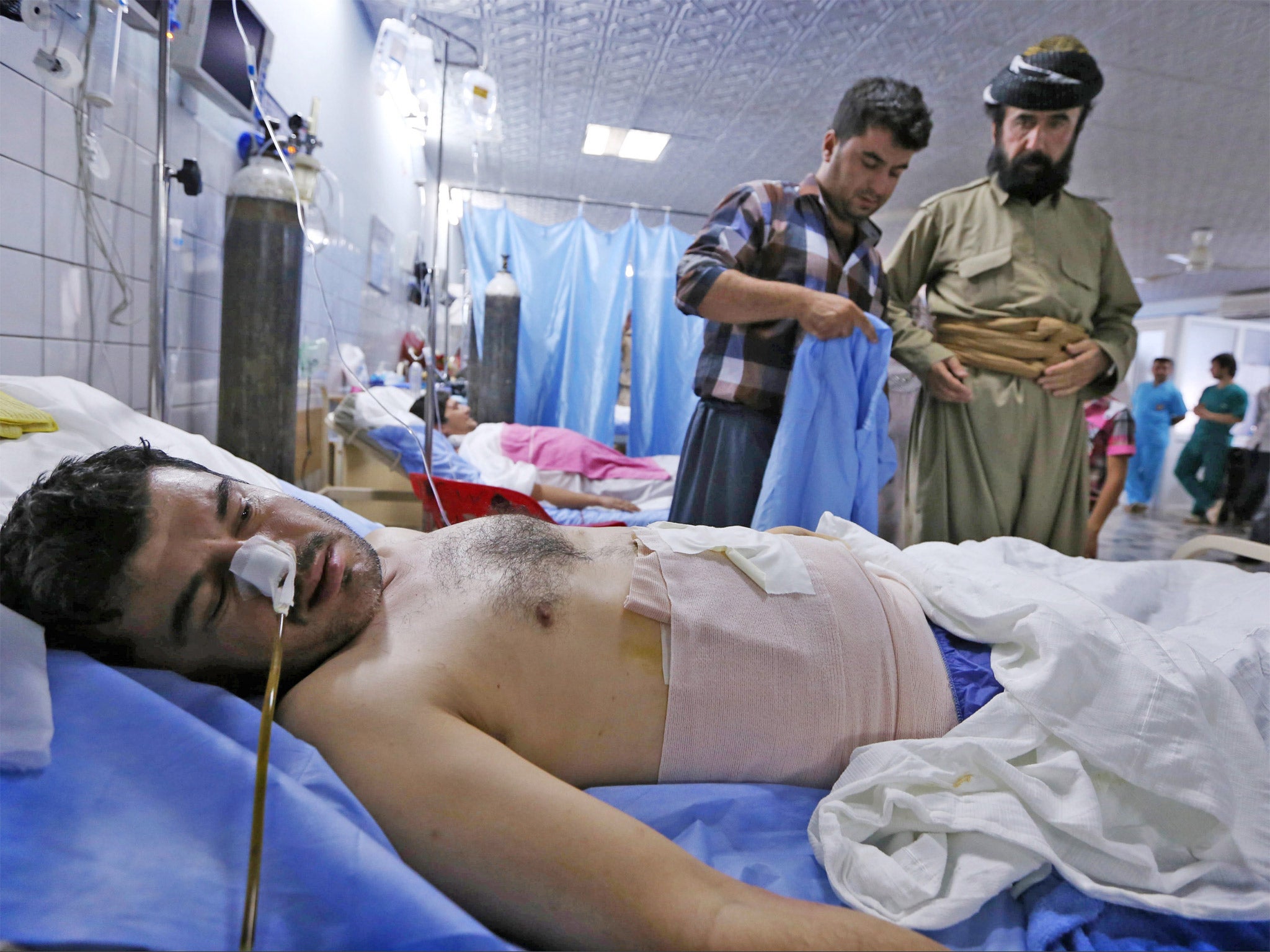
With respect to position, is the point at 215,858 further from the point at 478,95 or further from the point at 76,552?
the point at 478,95

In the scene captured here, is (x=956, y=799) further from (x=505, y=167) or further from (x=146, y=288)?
(x=505, y=167)

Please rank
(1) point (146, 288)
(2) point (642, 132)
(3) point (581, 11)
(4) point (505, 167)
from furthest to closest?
(4) point (505, 167), (2) point (642, 132), (3) point (581, 11), (1) point (146, 288)

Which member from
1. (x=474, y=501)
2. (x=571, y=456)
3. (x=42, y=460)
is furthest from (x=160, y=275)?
(x=571, y=456)

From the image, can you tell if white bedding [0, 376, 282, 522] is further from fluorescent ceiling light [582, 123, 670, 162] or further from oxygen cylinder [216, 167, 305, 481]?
fluorescent ceiling light [582, 123, 670, 162]

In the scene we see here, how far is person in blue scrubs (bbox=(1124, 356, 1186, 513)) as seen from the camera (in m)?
7.34

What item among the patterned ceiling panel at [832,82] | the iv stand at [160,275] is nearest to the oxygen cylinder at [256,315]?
the iv stand at [160,275]

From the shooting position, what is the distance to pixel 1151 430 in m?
7.42

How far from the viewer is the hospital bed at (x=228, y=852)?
21.5 inches

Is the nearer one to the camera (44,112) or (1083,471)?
(44,112)

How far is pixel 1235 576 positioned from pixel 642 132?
410 centimetres

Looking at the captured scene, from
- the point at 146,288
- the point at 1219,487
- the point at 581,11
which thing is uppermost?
the point at 581,11

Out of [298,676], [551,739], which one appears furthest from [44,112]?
[551,739]

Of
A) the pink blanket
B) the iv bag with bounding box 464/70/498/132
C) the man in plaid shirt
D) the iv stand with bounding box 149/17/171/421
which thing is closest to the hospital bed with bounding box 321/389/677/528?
the pink blanket

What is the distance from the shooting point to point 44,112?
126 centimetres
